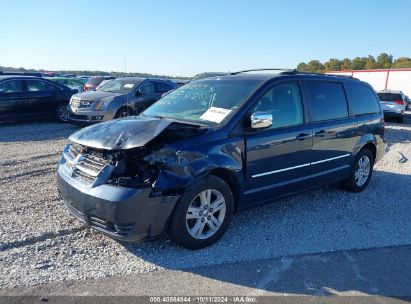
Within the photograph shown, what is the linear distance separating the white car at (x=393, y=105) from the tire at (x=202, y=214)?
721 inches

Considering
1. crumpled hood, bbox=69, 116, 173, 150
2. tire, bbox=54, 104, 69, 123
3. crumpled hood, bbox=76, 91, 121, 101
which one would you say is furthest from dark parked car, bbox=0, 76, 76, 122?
crumpled hood, bbox=69, 116, 173, 150

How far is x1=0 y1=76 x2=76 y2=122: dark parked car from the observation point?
11.9 meters

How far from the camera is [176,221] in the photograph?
372cm

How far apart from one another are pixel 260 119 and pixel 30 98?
10.4 m

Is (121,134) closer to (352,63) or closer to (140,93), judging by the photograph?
(140,93)

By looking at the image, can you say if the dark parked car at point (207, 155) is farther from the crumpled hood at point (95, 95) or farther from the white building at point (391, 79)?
the white building at point (391, 79)

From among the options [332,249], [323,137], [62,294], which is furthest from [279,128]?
[62,294]

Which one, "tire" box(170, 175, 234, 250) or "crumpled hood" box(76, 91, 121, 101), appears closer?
"tire" box(170, 175, 234, 250)

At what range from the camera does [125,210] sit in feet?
11.3

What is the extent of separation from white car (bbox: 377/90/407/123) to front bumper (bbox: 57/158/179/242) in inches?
750

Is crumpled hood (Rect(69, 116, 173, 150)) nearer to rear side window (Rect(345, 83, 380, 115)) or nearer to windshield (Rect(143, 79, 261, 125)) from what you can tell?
windshield (Rect(143, 79, 261, 125))

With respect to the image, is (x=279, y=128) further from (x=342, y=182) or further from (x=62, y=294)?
(x=62, y=294)

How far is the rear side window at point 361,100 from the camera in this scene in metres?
6.06

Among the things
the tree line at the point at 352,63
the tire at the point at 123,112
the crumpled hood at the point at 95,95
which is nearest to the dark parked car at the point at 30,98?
the crumpled hood at the point at 95,95
